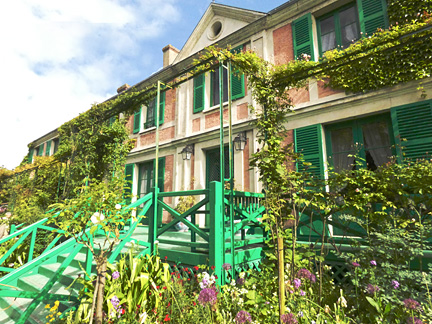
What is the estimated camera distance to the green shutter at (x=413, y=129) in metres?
4.52

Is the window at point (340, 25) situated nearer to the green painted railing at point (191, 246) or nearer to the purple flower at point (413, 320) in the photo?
the green painted railing at point (191, 246)

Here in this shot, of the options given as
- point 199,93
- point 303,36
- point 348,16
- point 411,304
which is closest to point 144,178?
point 199,93

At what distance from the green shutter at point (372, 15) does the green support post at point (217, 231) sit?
4.98m

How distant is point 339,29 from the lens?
594 centimetres

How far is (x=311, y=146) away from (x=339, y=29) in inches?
114

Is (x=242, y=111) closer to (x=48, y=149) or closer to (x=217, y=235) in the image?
(x=217, y=235)

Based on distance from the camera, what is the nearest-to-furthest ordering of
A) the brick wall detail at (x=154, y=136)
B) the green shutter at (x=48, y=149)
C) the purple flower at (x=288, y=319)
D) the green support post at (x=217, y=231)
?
the purple flower at (x=288, y=319) < the green support post at (x=217, y=231) < the brick wall detail at (x=154, y=136) < the green shutter at (x=48, y=149)

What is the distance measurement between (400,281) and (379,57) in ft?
13.6

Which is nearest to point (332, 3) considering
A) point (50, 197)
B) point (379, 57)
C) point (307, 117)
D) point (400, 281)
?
point (379, 57)

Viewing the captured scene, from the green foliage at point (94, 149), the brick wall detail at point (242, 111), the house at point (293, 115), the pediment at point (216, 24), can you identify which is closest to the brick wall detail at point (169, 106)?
the house at point (293, 115)

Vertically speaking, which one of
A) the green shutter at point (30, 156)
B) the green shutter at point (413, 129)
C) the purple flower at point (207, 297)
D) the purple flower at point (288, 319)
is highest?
the green shutter at point (30, 156)

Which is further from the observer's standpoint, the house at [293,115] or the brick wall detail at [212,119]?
the brick wall detail at [212,119]

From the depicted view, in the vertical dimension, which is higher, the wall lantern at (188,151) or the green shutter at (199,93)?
the green shutter at (199,93)

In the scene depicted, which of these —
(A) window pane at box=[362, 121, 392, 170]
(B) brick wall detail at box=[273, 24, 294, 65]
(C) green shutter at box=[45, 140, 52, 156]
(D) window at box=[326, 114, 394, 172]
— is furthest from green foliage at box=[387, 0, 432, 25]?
(C) green shutter at box=[45, 140, 52, 156]
